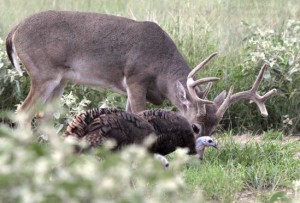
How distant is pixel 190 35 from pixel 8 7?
3597mm

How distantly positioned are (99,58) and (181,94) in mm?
897

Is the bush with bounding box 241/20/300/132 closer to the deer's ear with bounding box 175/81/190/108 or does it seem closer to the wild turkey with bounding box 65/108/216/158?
the deer's ear with bounding box 175/81/190/108

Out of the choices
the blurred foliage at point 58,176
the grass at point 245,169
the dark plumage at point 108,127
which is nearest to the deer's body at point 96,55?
the grass at point 245,169

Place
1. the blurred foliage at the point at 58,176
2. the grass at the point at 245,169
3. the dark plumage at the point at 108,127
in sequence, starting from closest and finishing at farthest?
1. the blurred foliage at the point at 58,176
2. the dark plumage at the point at 108,127
3. the grass at the point at 245,169

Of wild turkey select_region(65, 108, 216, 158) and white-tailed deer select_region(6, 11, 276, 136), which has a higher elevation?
wild turkey select_region(65, 108, 216, 158)

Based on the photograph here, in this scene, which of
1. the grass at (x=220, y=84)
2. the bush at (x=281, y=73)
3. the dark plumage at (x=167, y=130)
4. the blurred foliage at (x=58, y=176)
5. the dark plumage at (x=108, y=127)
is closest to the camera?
the blurred foliage at (x=58, y=176)

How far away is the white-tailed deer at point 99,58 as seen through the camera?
8.25 meters

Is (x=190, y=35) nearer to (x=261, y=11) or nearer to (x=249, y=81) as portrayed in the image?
(x=249, y=81)

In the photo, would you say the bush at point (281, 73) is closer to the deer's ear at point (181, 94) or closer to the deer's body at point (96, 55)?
the deer's body at point (96, 55)

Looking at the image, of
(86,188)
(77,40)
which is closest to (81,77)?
(77,40)

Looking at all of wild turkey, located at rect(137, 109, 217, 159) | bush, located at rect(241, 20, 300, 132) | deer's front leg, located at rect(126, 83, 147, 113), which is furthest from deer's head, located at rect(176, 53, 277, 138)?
wild turkey, located at rect(137, 109, 217, 159)

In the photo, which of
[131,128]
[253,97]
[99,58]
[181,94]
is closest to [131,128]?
[131,128]

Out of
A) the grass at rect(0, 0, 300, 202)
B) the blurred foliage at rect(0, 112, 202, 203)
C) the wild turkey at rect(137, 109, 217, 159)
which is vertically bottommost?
the grass at rect(0, 0, 300, 202)

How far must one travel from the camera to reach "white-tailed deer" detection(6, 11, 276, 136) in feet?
27.1
